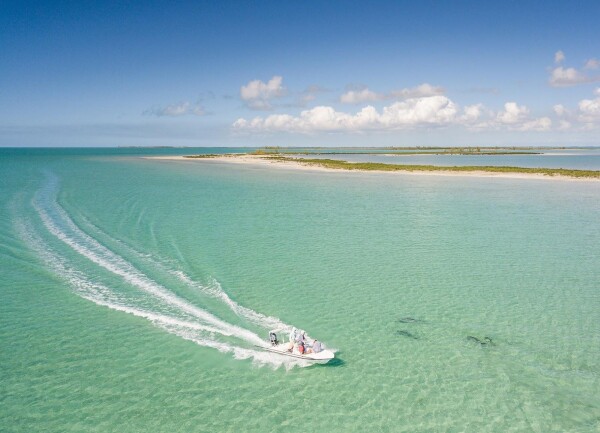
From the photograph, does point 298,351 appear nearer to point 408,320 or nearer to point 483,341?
point 408,320

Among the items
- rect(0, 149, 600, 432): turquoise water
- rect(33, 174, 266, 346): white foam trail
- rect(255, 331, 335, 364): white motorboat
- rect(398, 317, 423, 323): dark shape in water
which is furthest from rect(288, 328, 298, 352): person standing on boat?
rect(398, 317, 423, 323): dark shape in water

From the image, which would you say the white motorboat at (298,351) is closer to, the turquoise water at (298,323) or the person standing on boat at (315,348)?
the person standing on boat at (315,348)

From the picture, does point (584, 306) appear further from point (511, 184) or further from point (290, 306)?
point (511, 184)

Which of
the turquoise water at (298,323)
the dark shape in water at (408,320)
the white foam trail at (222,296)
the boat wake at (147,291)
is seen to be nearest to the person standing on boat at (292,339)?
the boat wake at (147,291)

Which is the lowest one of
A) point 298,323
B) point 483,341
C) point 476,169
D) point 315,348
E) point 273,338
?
point 483,341

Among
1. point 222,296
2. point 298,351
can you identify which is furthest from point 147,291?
point 298,351
